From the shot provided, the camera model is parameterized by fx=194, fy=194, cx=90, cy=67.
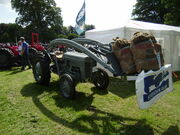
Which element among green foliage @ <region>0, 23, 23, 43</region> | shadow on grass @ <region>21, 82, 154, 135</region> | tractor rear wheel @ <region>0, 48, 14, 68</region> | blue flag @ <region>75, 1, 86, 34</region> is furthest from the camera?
green foliage @ <region>0, 23, 23, 43</region>

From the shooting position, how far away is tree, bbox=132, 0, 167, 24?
3741 centimetres

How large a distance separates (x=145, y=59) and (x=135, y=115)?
152cm

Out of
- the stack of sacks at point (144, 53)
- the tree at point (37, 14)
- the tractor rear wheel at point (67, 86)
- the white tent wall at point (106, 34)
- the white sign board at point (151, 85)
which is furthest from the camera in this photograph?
the tree at point (37, 14)

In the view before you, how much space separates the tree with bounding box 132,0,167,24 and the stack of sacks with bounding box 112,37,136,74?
121 feet

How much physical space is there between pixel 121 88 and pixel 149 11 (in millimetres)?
35265

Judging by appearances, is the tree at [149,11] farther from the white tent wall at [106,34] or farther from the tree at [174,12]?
the white tent wall at [106,34]

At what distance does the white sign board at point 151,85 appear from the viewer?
3.22 m

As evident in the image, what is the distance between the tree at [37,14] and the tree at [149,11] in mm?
16871

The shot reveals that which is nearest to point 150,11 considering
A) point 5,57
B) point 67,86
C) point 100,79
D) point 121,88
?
point 5,57

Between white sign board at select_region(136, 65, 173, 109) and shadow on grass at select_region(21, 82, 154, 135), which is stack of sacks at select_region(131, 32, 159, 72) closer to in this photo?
white sign board at select_region(136, 65, 173, 109)

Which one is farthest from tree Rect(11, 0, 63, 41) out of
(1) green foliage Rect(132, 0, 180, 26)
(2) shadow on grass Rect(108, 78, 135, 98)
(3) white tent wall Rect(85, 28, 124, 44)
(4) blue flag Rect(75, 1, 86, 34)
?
(2) shadow on grass Rect(108, 78, 135, 98)

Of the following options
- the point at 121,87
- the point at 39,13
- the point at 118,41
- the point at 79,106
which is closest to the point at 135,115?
the point at 79,106

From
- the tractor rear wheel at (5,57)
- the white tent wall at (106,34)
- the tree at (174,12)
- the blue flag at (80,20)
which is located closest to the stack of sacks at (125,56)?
the white tent wall at (106,34)

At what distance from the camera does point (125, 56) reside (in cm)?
362
